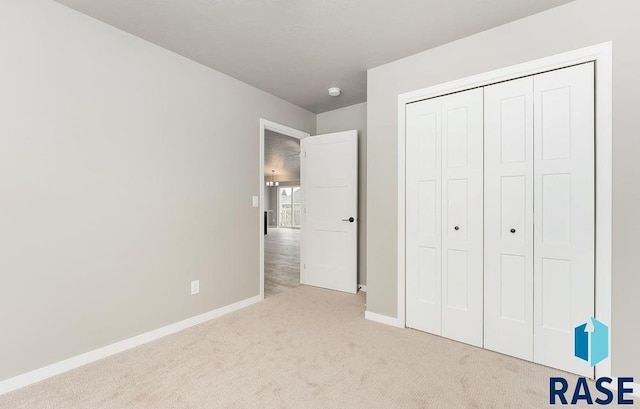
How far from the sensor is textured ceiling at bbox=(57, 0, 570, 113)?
1.93 m

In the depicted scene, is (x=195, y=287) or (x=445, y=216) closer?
(x=445, y=216)

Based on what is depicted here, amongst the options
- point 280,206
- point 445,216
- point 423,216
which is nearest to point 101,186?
point 423,216

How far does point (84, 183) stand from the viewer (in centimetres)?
205

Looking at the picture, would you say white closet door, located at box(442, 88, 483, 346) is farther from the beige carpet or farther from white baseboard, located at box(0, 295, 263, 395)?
white baseboard, located at box(0, 295, 263, 395)

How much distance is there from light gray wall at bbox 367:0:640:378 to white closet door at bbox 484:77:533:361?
309mm

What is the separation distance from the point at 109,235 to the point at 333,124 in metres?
3.11

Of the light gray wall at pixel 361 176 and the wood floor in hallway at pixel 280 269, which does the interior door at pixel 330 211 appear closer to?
the light gray wall at pixel 361 176

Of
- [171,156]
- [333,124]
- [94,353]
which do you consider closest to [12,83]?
[171,156]

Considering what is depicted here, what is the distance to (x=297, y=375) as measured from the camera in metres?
1.88

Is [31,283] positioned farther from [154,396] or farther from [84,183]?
[154,396]

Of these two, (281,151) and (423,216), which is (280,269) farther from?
(281,151)

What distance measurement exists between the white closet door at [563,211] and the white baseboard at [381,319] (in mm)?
1068

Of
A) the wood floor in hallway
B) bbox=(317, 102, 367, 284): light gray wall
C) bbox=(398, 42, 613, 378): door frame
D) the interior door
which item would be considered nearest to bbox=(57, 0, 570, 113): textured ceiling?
bbox=(398, 42, 613, 378): door frame

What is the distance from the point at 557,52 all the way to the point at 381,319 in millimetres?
2580
